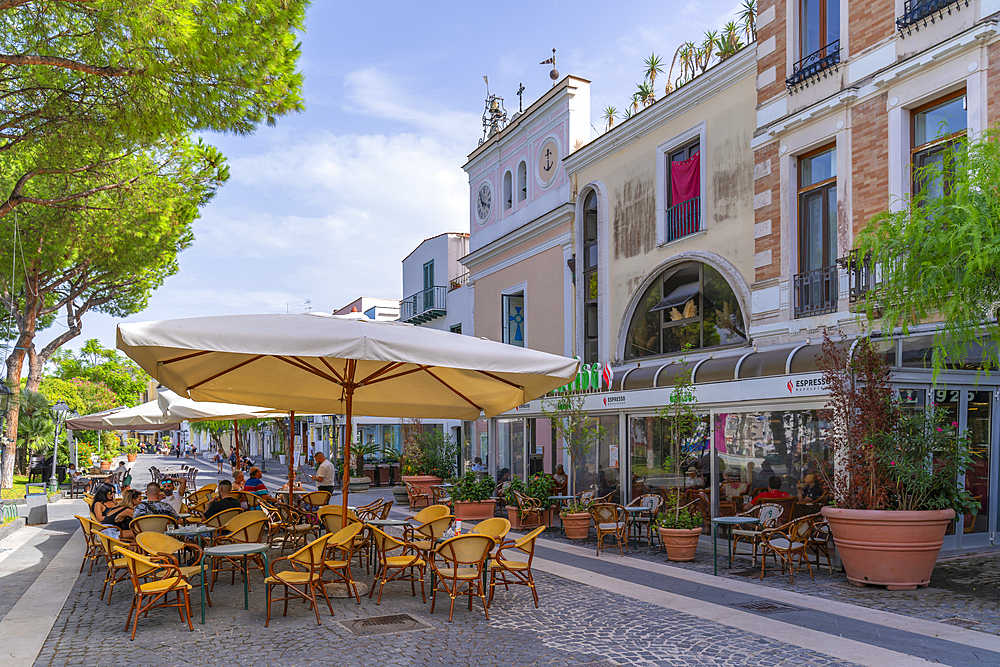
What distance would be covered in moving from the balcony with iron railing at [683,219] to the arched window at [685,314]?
2.15 feet

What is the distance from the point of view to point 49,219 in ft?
56.0

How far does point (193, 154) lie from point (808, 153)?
12483 millimetres

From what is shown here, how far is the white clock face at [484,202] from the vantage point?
78.6 feet

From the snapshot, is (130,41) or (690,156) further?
(690,156)

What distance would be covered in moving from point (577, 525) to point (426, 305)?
67.8 ft

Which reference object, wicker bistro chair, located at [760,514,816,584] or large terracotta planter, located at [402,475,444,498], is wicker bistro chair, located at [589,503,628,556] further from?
large terracotta planter, located at [402,475,444,498]

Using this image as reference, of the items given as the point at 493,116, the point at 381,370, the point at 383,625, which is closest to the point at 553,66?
the point at 493,116

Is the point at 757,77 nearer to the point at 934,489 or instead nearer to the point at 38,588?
the point at 934,489

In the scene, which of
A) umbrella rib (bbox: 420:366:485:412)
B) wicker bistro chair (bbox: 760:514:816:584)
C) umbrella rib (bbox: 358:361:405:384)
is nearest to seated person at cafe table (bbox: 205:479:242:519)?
umbrella rib (bbox: 358:361:405:384)

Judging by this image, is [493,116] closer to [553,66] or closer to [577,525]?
[553,66]

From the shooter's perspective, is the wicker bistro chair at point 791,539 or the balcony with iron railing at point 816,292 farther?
the balcony with iron railing at point 816,292

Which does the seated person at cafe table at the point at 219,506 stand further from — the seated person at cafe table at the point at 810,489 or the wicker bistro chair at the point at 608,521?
the seated person at cafe table at the point at 810,489

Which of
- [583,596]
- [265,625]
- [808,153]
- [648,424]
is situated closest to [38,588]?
[265,625]

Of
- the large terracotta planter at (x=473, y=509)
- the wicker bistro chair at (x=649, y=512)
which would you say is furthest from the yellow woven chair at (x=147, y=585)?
the large terracotta planter at (x=473, y=509)
